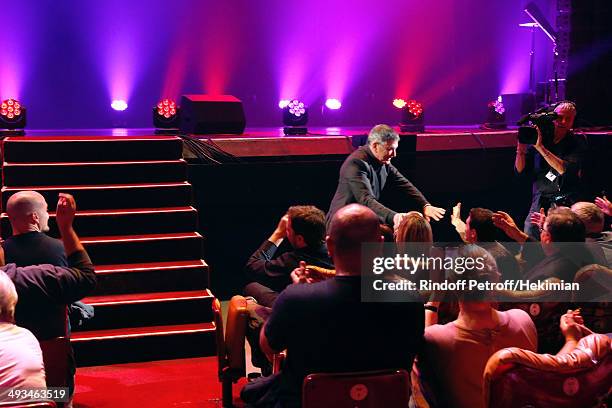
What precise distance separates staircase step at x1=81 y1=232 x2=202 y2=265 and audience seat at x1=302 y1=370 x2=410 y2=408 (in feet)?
11.3

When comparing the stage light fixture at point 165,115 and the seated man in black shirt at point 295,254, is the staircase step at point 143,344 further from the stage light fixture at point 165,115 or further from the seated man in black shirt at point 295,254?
the stage light fixture at point 165,115

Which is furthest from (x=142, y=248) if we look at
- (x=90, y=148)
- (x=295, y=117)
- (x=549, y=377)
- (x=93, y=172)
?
(x=549, y=377)

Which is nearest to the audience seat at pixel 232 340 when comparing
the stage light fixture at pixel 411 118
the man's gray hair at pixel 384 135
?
the man's gray hair at pixel 384 135

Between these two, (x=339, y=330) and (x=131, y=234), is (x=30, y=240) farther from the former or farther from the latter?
(x=131, y=234)

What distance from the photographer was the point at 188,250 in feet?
19.3

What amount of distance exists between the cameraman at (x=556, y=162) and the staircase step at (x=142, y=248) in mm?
2450

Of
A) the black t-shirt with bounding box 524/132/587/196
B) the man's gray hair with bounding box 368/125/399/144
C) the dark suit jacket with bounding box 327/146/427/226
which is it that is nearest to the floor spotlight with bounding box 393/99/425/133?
the black t-shirt with bounding box 524/132/587/196

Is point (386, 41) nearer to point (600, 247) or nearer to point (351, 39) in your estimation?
point (351, 39)

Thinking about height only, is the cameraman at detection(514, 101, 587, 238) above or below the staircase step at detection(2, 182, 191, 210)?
above

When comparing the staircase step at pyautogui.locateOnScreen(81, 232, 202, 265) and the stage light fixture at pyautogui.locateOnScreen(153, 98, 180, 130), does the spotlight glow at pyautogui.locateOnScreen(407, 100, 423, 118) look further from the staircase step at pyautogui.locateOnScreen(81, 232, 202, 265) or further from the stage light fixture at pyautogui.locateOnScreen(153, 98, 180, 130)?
the staircase step at pyautogui.locateOnScreen(81, 232, 202, 265)

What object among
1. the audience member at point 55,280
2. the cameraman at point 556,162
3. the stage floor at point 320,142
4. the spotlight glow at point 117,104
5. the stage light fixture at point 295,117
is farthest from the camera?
the spotlight glow at point 117,104

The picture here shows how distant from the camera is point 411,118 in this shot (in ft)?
27.3

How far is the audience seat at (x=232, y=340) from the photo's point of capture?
387 centimetres

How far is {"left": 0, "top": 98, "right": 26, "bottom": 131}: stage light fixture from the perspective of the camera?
694 cm
